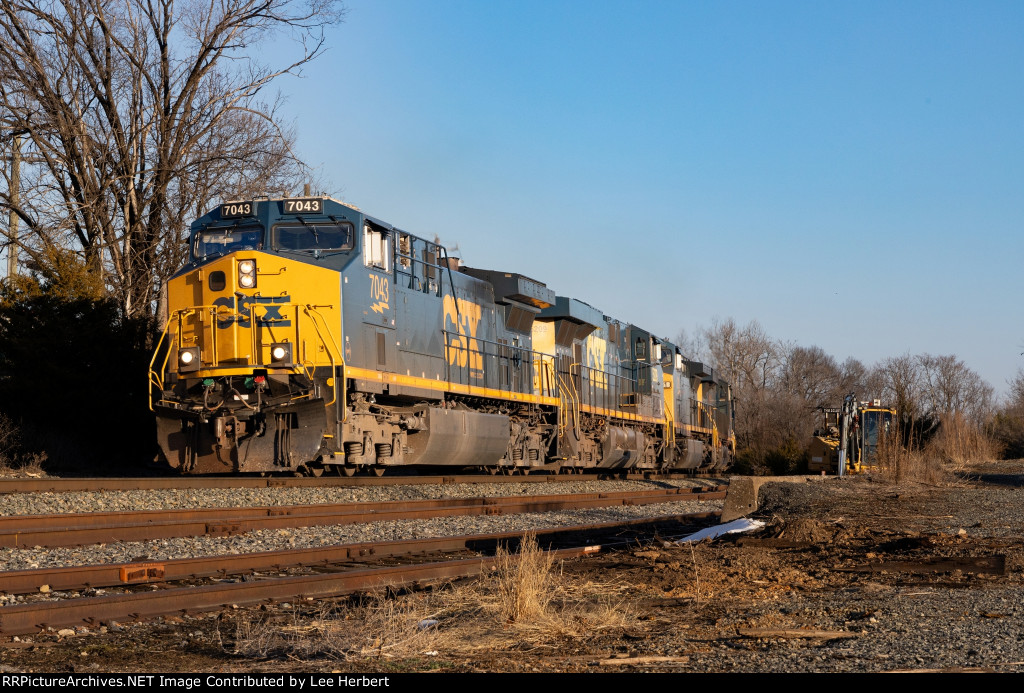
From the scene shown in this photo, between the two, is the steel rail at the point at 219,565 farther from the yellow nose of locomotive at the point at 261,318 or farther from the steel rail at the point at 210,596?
the yellow nose of locomotive at the point at 261,318

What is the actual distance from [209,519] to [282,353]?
10.8 ft

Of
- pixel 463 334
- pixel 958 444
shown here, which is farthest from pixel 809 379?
pixel 463 334

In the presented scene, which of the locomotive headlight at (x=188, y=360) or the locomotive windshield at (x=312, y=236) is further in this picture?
the locomotive windshield at (x=312, y=236)

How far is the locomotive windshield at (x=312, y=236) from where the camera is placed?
44.5ft

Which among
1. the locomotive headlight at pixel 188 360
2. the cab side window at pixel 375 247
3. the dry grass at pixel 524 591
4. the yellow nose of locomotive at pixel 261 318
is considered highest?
the cab side window at pixel 375 247

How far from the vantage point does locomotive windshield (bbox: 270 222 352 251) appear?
44.5 ft

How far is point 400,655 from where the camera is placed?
191 inches

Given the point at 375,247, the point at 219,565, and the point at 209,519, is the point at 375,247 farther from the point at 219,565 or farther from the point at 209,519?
the point at 219,565

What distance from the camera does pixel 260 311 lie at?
13.3 m

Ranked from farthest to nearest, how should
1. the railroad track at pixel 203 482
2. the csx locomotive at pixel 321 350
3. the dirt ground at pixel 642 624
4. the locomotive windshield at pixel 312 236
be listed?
1. the locomotive windshield at pixel 312 236
2. the csx locomotive at pixel 321 350
3. the railroad track at pixel 203 482
4. the dirt ground at pixel 642 624

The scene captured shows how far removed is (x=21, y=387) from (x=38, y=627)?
1423cm

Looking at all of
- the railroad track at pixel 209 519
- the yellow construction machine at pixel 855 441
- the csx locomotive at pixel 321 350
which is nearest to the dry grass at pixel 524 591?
the railroad track at pixel 209 519

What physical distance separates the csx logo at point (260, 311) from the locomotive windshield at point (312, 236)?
807 millimetres
